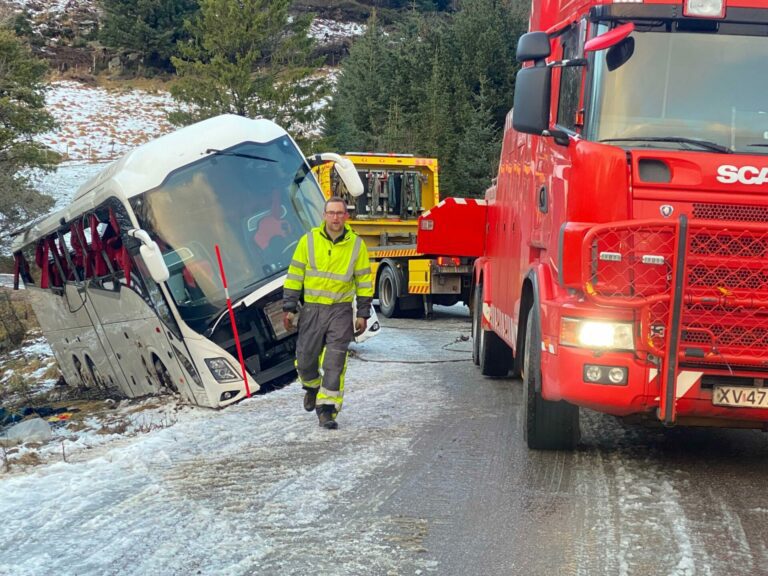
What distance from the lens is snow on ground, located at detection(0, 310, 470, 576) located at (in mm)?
4273

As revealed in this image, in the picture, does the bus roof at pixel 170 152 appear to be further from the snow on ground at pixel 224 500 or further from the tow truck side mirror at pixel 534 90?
the tow truck side mirror at pixel 534 90

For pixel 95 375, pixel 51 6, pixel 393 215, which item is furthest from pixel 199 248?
pixel 51 6

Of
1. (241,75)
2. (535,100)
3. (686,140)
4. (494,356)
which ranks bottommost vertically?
(494,356)

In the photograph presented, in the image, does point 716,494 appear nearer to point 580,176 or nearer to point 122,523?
point 580,176

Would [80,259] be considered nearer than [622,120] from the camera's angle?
No

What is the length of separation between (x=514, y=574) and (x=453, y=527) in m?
0.69

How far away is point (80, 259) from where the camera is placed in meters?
11.4

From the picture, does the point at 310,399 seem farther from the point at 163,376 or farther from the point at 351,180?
the point at 351,180

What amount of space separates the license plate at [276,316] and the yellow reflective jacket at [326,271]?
7.27ft

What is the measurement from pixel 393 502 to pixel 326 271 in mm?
2541

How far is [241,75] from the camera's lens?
123 feet

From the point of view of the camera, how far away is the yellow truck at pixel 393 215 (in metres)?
18.1

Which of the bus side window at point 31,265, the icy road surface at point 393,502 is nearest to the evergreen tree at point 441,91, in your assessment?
the bus side window at point 31,265

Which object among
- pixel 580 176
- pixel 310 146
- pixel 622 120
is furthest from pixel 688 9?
pixel 310 146
